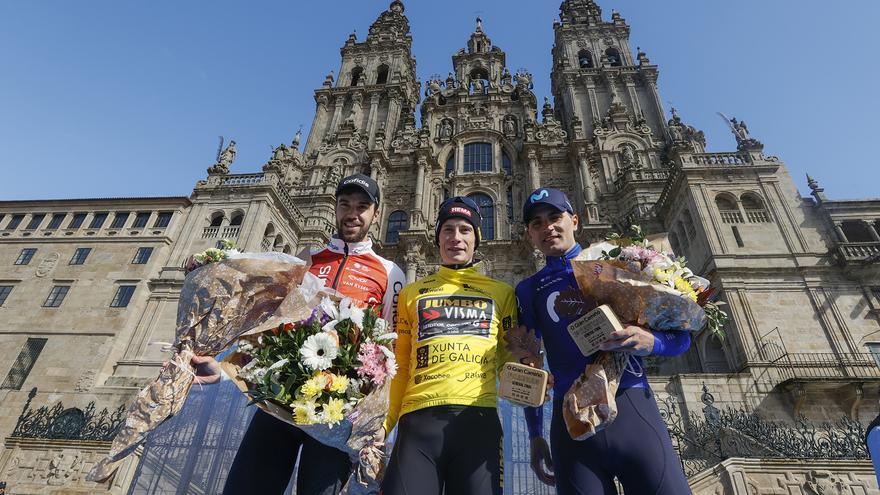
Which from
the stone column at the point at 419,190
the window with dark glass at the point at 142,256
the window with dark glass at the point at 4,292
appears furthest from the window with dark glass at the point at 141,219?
the stone column at the point at 419,190

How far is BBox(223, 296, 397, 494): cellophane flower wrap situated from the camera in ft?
A: 8.14

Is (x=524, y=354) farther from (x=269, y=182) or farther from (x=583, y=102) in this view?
(x=583, y=102)

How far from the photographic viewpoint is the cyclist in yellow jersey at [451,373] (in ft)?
8.76

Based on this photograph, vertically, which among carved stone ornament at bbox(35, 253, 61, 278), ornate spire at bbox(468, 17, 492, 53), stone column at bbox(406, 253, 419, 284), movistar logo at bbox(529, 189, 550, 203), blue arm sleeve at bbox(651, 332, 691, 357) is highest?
ornate spire at bbox(468, 17, 492, 53)

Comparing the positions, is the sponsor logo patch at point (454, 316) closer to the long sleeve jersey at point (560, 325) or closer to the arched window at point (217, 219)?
→ the long sleeve jersey at point (560, 325)

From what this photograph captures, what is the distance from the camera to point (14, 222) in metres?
21.5

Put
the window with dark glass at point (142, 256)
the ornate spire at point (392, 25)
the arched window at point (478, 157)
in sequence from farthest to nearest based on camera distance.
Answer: the ornate spire at point (392, 25)
the arched window at point (478, 157)
the window with dark glass at point (142, 256)

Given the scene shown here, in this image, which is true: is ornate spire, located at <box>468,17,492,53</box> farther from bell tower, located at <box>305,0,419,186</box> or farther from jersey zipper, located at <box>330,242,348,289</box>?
jersey zipper, located at <box>330,242,348,289</box>

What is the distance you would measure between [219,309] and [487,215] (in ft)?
75.1

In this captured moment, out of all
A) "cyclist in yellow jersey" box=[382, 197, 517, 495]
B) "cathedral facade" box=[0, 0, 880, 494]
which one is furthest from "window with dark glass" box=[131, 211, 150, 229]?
"cyclist in yellow jersey" box=[382, 197, 517, 495]

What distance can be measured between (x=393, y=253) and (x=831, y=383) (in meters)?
18.6

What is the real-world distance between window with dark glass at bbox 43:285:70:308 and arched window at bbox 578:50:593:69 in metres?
36.0

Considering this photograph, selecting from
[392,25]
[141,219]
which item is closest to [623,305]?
[141,219]

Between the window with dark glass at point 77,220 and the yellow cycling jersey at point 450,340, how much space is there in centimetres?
2477
